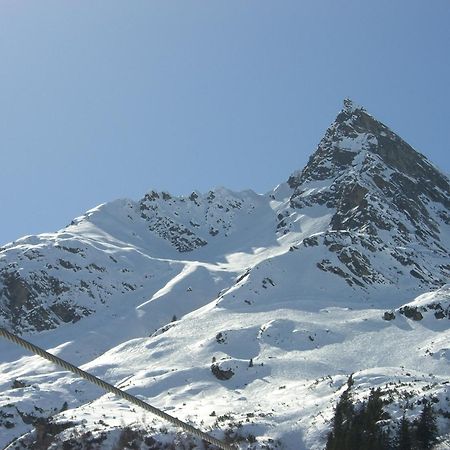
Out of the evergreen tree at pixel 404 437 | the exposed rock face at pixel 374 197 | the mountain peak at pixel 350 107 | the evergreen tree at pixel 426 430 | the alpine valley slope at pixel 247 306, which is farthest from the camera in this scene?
the mountain peak at pixel 350 107

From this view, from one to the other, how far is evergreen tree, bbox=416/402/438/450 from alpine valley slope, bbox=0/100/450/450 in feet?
1.62

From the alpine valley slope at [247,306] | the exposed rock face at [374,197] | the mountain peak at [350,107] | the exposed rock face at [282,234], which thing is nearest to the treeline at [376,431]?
the alpine valley slope at [247,306]

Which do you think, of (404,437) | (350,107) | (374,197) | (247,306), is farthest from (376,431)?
(350,107)

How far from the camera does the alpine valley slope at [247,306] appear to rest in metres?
48.2

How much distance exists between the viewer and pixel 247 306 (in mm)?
87812

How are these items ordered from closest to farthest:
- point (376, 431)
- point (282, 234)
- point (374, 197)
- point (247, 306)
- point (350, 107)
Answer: point (376, 431) < point (247, 306) < point (374, 197) < point (282, 234) < point (350, 107)

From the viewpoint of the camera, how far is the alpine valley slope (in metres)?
48.2

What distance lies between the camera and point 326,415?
44.8 m

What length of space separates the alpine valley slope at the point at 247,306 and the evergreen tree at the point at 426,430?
0.49 metres

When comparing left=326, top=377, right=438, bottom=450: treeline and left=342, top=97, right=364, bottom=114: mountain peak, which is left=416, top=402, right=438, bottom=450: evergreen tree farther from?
left=342, top=97, right=364, bottom=114: mountain peak

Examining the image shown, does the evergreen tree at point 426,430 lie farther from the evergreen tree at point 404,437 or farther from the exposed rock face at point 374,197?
the exposed rock face at point 374,197

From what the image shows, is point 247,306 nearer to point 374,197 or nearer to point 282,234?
point 374,197

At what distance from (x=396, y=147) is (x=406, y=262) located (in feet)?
224

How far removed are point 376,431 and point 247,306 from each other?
4866 cm
